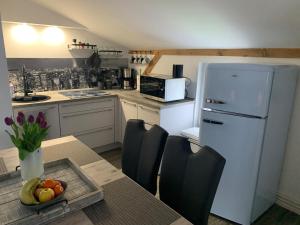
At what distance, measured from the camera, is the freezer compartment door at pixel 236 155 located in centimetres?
182

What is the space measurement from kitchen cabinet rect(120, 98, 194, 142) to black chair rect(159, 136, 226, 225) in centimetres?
127

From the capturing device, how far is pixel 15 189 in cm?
112

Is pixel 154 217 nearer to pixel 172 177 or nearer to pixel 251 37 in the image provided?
pixel 172 177

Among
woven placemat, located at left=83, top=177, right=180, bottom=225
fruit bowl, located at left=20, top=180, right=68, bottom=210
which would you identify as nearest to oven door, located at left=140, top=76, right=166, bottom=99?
woven placemat, located at left=83, top=177, right=180, bottom=225

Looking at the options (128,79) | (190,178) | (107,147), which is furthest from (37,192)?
(128,79)

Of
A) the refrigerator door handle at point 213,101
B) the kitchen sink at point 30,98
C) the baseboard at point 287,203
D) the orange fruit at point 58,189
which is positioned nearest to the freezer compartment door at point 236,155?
the refrigerator door handle at point 213,101

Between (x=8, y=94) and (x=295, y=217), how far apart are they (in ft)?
9.45

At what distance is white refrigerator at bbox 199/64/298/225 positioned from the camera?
1746 millimetres

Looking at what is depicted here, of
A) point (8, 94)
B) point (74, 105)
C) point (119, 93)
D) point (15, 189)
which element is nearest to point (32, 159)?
point (15, 189)

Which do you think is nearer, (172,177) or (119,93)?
(172,177)

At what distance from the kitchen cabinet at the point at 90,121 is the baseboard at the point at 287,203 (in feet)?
7.30

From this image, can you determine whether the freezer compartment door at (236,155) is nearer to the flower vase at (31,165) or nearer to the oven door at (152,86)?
the oven door at (152,86)

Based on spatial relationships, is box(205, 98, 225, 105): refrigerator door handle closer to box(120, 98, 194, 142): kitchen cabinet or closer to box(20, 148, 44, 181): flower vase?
box(120, 98, 194, 142): kitchen cabinet

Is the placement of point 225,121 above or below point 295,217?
above
